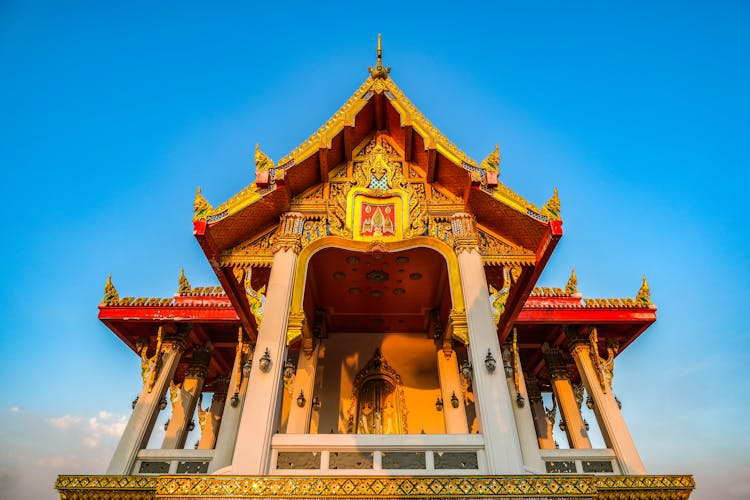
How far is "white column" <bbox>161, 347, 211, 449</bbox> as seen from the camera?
1245 cm

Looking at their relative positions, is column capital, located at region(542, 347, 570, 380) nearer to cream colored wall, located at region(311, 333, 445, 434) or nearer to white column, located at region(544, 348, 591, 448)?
white column, located at region(544, 348, 591, 448)

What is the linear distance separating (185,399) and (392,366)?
6222mm

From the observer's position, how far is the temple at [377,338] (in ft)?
21.2

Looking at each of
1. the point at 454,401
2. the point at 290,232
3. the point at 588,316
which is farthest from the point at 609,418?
the point at 290,232

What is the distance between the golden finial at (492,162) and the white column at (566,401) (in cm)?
769

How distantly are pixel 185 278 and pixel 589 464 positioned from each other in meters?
12.4

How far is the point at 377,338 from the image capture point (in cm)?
1316

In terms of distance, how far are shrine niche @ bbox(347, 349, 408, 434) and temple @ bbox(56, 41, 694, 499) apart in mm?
43

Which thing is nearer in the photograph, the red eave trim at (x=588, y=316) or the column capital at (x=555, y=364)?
the red eave trim at (x=588, y=316)

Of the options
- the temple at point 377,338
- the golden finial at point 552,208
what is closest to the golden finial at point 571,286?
the temple at point 377,338

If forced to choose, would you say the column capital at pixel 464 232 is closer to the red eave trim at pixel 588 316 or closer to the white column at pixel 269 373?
the white column at pixel 269 373

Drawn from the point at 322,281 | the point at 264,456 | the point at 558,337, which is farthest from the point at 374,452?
the point at 558,337

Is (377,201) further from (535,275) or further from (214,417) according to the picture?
(214,417)

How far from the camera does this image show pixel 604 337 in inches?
544
